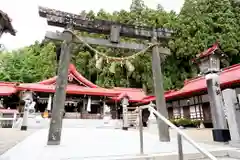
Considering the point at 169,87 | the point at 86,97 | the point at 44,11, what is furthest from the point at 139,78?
the point at 44,11

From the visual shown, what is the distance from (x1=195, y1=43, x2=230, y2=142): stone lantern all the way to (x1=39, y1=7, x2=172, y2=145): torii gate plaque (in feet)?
5.37

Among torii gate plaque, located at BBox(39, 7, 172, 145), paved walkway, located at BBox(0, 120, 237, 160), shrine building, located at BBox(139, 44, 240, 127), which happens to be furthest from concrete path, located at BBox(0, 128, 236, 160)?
shrine building, located at BBox(139, 44, 240, 127)

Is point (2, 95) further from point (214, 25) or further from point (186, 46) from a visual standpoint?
point (214, 25)

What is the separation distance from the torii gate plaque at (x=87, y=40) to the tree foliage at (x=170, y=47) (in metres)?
13.2

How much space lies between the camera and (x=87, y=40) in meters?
5.97

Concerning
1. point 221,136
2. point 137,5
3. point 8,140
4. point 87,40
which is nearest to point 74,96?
point 8,140

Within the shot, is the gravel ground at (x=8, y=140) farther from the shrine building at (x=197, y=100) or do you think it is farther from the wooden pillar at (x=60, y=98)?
the shrine building at (x=197, y=100)

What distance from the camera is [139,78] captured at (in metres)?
28.0

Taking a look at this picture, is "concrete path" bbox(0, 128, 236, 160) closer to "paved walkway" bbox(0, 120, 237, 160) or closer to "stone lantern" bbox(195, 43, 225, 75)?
"paved walkway" bbox(0, 120, 237, 160)

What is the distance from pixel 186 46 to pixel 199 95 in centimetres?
1054

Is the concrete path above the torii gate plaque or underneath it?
underneath

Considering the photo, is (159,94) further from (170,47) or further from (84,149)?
(170,47)

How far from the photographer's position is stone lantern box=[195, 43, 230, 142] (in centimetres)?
608

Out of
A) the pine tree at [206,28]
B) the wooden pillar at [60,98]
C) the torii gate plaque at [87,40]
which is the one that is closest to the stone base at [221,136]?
the torii gate plaque at [87,40]
